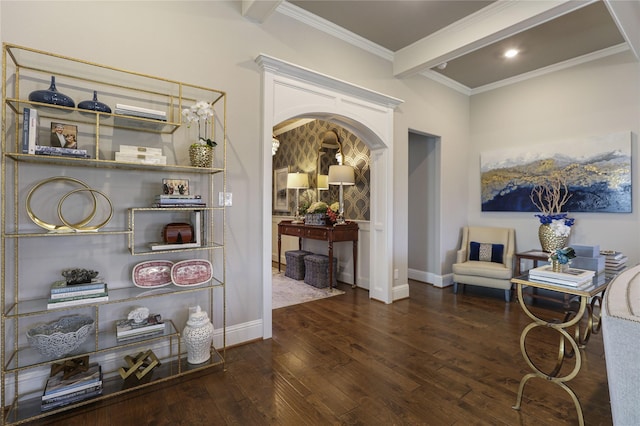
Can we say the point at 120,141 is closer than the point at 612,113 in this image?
Yes

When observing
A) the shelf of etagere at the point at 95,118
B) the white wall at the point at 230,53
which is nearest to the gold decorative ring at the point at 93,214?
the shelf of etagere at the point at 95,118

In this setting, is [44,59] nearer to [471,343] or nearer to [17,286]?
[17,286]

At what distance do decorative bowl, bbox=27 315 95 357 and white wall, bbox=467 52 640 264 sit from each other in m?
5.13

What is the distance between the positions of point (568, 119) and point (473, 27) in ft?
6.88

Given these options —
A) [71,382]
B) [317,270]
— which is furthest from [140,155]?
[317,270]

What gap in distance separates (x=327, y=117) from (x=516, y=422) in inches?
121

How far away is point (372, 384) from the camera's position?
2105 mm

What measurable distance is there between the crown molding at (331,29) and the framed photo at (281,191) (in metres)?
3.13

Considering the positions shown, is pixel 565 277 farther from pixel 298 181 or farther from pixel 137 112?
pixel 298 181

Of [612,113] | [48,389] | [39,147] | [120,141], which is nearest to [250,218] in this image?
[120,141]

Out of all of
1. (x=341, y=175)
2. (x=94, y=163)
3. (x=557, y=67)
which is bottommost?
(x=94, y=163)

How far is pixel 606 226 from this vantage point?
377cm

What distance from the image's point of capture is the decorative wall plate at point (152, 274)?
2.18m

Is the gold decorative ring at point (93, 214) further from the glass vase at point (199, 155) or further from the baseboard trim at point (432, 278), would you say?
the baseboard trim at point (432, 278)
